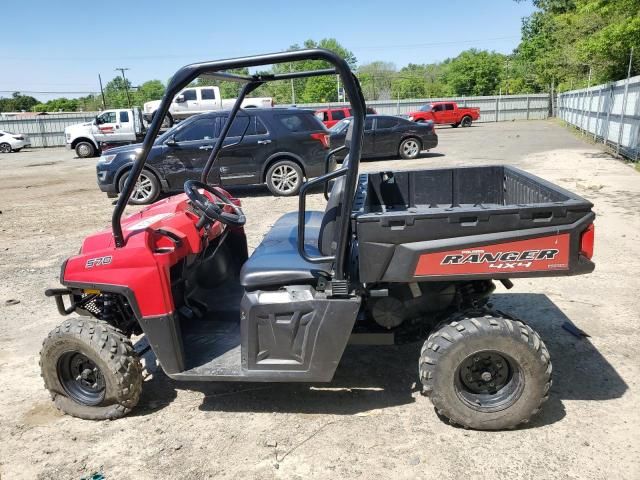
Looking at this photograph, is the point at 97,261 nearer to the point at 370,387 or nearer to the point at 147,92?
the point at 370,387

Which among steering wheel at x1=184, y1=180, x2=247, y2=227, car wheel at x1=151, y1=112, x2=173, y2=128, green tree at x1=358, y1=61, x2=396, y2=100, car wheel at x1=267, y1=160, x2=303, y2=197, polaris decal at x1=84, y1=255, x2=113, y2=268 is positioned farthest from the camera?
green tree at x1=358, y1=61, x2=396, y2=100

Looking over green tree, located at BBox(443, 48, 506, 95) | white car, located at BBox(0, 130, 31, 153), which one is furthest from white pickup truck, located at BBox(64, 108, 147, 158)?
green tree, located at BBox(443, 48, 506, 95)

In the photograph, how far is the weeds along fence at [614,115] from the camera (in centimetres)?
1306

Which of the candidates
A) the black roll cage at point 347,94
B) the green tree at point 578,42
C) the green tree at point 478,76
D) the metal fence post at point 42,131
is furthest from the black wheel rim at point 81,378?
the green tree at point 478,76

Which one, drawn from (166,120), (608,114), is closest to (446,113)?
(608,114)

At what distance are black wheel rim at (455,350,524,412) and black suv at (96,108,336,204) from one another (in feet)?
26.6

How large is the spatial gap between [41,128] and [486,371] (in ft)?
111

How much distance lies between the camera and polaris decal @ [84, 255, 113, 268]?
3118mm

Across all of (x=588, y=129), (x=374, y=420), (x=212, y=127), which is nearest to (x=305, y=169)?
(x=212, y=127)

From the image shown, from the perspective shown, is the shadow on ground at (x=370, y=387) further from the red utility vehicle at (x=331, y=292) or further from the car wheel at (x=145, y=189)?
the car wheel at (x=145, y=189)

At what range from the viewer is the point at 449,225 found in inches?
109

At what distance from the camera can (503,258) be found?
280 centimetres

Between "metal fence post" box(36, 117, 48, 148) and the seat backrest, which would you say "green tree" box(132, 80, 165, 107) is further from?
the seat backrest

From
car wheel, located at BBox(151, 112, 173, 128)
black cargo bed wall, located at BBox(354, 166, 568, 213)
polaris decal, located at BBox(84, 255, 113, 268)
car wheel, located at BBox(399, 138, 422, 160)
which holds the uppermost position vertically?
car wheel, located at BBox(151, 112, 173, 128)
